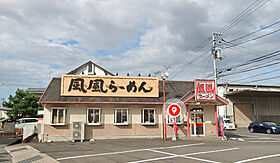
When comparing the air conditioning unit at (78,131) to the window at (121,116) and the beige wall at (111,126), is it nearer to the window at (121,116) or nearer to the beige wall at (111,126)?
the beige wall at (111,126)

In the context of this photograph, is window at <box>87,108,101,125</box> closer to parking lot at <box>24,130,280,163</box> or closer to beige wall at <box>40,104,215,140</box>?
beige wall at <box>40,104,215,140</box>

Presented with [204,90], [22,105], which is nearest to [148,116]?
[204,90]

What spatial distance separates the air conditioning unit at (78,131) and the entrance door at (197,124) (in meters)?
8.83

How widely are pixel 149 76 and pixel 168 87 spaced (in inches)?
93.1

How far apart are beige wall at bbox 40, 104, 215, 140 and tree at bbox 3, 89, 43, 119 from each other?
18.0 metres

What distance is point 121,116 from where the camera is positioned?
18.2 metres

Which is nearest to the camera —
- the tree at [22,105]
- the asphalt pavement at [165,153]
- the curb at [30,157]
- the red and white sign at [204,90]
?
the asphalt pavement at [165,153]

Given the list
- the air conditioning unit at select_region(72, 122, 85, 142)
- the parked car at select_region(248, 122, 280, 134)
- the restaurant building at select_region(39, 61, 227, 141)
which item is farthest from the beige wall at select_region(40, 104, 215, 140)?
the parked car at select_region(248, 122, 280, 134)

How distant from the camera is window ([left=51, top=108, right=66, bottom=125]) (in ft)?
55.9

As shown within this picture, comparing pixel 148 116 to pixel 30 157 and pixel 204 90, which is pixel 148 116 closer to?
pixel 204 90

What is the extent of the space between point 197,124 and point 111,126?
23.4 ft

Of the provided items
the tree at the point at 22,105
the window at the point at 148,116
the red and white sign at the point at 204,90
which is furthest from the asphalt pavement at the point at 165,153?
the tree at the point at 22,105

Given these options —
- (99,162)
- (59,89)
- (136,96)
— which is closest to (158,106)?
(136,96)

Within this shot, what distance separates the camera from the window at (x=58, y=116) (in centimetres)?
1703
